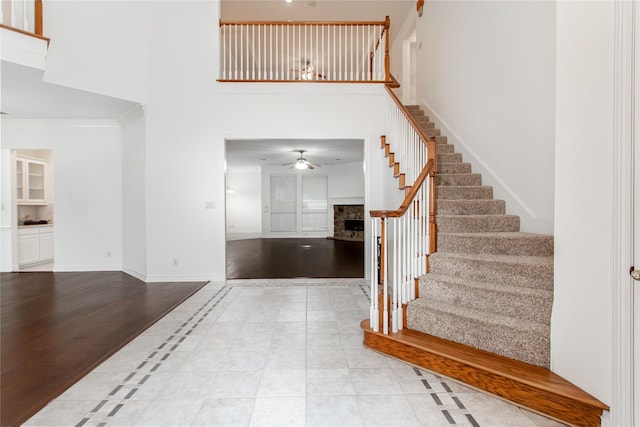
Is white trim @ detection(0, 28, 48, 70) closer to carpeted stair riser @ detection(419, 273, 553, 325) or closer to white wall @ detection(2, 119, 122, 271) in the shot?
white wall @ detection(2, 119, 122, 271)

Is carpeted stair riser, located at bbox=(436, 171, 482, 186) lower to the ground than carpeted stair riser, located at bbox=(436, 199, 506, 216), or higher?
higher

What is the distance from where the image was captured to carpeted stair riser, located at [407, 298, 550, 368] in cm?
204

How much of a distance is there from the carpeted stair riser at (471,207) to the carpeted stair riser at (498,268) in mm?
819

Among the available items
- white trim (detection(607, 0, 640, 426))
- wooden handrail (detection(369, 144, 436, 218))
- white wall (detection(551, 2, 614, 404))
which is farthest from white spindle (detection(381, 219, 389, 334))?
white trim (detection(607, 0, 640, 426))

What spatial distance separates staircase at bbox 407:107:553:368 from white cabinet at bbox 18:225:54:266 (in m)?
7.34

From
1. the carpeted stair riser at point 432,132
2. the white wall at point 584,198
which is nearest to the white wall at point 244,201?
the carpeted stair riser at point 432,132

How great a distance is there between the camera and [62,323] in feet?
10.5

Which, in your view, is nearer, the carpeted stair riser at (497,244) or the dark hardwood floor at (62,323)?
the dark hardwood floor at (62,323)

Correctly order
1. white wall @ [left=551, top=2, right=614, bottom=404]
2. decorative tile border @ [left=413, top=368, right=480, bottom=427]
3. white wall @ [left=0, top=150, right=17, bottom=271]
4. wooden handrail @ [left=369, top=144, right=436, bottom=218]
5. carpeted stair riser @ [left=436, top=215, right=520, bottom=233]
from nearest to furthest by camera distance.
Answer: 1. white wall @ [left=551, top=2, right=614, bottom=404]
2. decorative tile border @ [left=413, top=368, right=480, bottom=427]
3. wooden handrail @ [left=369, top=144, right=436, bottom=218]
4. carpeted stair riser @ [left=436, top=215, right=520, bottom=233]
5. white wall @ [left=0, top=150, right=17, bottom=271]

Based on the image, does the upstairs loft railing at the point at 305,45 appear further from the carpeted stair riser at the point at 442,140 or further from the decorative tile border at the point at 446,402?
the decorative tile border at the point at 446,402

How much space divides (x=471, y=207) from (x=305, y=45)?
11.3 ft

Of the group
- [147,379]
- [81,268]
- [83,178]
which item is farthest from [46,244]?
[147,379]

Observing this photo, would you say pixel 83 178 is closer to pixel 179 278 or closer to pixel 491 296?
pixel 179 278

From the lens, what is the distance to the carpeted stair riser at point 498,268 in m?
2.36
